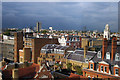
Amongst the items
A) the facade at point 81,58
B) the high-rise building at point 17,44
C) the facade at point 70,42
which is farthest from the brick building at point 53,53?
the facade at point 70,42

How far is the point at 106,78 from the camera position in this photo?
23.0 feet

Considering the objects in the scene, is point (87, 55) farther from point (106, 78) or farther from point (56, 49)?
point (56, 49)

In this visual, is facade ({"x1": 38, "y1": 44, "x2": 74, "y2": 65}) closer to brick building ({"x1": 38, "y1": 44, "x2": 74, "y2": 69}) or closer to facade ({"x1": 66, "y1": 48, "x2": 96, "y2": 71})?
brick building ({"x1": 38, "y1": 44, "x2": 74, "y2": 69})

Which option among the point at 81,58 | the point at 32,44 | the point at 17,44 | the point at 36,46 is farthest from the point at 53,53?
the point at 17,44

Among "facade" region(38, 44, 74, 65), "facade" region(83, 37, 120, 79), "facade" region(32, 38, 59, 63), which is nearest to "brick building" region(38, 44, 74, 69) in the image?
"facade" region(38, 44, 74, 65)

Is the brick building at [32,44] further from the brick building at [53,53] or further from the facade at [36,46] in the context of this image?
the brick building at [53,53]

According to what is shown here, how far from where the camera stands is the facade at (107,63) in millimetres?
7042

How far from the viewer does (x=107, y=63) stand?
7.27 metres

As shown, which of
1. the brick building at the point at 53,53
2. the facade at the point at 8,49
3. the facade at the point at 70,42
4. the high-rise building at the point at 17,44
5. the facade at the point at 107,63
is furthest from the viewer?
the facade at the point at 70,42

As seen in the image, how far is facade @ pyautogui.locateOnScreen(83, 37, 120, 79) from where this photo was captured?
23.1 ft

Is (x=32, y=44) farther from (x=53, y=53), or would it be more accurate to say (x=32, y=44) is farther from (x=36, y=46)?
(x=53, y=53)

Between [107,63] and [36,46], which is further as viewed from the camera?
[36,46]

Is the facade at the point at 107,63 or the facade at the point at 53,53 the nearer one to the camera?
the facade at the point at 107,63

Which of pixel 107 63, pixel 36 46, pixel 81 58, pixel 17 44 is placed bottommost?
pixel 81 58
